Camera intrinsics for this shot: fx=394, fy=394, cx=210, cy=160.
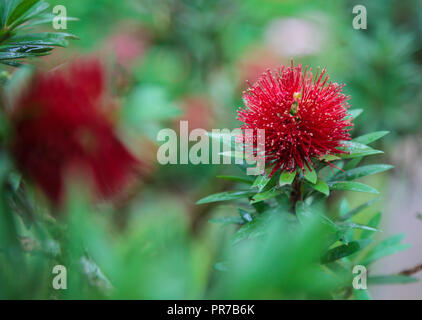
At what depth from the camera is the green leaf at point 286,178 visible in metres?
0.33

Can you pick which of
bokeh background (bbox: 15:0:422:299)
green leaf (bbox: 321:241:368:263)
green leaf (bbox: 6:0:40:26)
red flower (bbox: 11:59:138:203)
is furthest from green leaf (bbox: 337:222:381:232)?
bokeh background (bbox: 15:0:422:299)

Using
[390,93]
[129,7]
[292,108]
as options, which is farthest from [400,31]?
[292,108]

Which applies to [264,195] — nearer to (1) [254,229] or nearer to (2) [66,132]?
(1) [254,229]

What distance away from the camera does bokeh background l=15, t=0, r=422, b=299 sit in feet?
2.92

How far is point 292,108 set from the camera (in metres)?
0.36

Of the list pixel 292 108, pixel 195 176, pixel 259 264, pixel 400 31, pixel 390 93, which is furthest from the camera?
pixel 400 31

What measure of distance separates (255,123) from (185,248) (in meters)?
0.18

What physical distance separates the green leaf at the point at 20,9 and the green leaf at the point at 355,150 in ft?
0.94

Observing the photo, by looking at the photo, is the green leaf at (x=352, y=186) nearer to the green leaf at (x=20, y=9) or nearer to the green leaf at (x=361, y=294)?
the green leaf at (x=361, y=294)

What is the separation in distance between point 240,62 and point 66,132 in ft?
2.85

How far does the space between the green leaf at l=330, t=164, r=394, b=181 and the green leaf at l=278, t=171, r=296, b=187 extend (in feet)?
0.23

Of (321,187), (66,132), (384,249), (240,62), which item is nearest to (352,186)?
(321,187)

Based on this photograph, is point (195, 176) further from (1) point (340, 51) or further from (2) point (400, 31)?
(2) point (400, 31)

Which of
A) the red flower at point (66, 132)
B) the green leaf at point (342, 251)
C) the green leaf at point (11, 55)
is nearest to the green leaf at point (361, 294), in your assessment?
the green leaf at point (342, 251)
